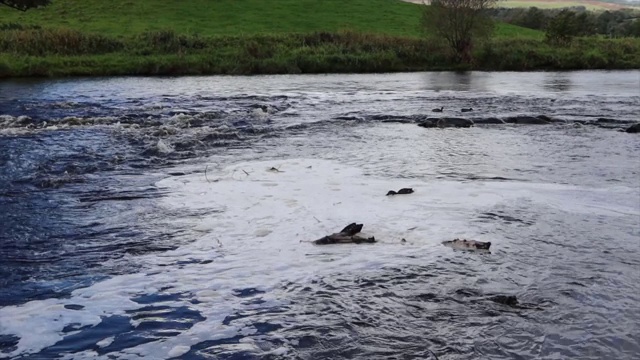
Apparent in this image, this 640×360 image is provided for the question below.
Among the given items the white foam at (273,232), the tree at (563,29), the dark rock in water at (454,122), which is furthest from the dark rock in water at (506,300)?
the tree at (563,29)

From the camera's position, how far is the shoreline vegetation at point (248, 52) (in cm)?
4397

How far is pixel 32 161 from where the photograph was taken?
14680 millimetres

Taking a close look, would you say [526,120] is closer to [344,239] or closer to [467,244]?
[467,244]

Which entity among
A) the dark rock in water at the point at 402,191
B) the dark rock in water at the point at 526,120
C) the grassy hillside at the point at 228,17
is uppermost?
the grassy hillside at the point at 228,17

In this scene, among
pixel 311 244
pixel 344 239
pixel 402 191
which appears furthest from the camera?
pixel 402 191

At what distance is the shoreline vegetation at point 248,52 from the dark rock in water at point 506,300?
129 feet

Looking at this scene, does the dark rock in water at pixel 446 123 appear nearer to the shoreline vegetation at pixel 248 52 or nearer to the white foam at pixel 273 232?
the white foam at pixel 273 232

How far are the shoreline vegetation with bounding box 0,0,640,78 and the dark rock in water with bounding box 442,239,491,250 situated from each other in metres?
37.5

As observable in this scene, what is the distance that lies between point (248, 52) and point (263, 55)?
1.10 m

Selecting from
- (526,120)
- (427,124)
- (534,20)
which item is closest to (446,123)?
(427,124)

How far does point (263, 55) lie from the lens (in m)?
47.9

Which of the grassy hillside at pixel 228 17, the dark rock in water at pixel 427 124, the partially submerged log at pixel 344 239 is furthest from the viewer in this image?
the grassy hillside at pixel 228 17

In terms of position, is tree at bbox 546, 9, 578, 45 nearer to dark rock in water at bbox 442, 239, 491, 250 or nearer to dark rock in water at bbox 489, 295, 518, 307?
dark rock in water at bbox 442, 239, 491, 250

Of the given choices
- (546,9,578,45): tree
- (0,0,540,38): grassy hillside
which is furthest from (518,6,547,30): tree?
(546,9,578,45): tree
